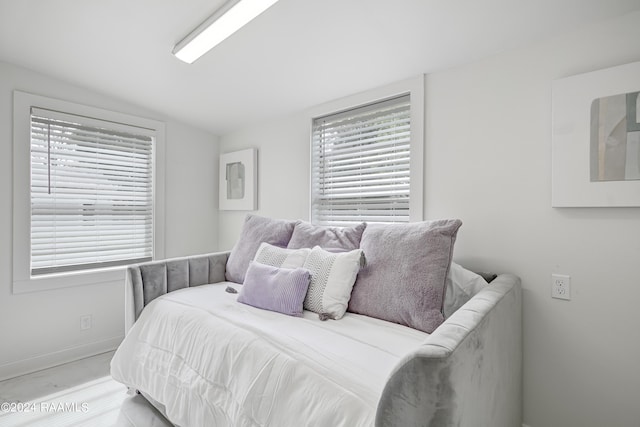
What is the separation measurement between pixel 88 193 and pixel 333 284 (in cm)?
246

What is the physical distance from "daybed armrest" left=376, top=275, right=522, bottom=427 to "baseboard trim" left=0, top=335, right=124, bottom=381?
2913 millimetres

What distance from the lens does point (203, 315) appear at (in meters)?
1.73

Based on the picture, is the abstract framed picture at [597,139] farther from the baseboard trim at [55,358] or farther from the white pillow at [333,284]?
the baseboard trim at [55,358]

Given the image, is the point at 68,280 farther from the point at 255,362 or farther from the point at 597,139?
the point at 597,139

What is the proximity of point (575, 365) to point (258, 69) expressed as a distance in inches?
101

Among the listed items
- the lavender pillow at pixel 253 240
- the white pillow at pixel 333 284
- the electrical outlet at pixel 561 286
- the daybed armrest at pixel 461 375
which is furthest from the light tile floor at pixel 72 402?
the electrical outlet at pixel 561 286

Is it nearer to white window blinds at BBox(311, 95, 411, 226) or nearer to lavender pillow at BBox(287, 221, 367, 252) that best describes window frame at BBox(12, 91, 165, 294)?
lavender pillow at BBox(287, 221, 367, 252)

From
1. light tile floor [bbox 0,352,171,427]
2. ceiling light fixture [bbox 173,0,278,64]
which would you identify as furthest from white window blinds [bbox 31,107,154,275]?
ceiling light fixture [bbox 173,0,278,64]

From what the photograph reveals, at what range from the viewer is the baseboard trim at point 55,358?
235cm

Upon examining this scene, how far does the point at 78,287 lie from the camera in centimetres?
269

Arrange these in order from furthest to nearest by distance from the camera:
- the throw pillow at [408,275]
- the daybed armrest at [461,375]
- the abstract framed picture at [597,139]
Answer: the throw pillow at [408,275] < the abstract framed picture at [597,139] < the daybed armrest at [461,375]

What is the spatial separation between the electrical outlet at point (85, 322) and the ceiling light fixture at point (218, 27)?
7.57 feet

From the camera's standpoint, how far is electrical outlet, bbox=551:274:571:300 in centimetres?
153

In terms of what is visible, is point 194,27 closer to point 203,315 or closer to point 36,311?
point 203,315
